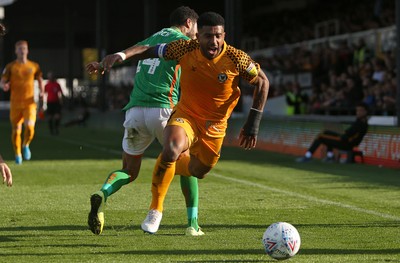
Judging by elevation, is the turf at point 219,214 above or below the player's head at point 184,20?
below

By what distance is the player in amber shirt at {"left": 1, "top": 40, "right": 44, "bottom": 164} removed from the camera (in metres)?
21.0

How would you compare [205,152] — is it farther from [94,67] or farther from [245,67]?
[94,67]

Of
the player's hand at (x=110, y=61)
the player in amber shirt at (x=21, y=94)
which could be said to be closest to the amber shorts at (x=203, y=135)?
the player's hand at (x=110, y=61)

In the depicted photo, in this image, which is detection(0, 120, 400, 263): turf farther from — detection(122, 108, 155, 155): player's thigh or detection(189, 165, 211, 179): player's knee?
detection(122, 108, 155, 155): player's thigh

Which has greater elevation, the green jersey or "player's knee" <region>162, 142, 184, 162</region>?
the green jersey

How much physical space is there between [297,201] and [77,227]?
3.74m

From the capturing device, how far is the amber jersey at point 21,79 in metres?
21.2

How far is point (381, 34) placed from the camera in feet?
97.8

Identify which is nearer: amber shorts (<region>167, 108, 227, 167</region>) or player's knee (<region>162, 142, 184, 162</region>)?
player's knee (<region>162, 142, 184, 162</region>)

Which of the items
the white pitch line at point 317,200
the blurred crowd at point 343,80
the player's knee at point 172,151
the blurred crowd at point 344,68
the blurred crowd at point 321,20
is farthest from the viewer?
the blurred crowd at point 321,20

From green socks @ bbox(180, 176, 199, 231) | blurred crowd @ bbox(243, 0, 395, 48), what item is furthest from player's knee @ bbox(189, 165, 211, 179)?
blurred crowd @ bbox(243, 0, 395, 48)

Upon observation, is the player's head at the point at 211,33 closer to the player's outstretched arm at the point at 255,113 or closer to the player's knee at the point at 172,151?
the player's outstretched arm at the point at 255,113

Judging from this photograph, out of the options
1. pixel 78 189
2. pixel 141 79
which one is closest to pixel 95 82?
pixel 78 189

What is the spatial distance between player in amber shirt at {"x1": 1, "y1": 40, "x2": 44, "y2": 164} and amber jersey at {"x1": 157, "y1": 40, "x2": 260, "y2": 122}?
1158 centimetres
